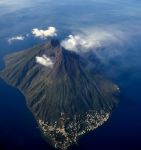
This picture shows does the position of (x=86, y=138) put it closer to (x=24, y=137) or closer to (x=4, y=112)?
(x=24, y=137)

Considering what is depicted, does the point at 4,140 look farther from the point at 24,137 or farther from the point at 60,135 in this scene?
the point at 60,135

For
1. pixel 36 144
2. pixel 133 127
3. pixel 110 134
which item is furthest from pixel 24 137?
pixel 133 127

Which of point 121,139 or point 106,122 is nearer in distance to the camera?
point 121,139

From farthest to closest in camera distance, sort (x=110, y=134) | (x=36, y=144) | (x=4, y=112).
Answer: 1. (x=4, y=112)
2. (x=110, y=134)
3. (x=36, y=144)

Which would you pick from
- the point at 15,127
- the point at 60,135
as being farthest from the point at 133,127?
the point at 15,127

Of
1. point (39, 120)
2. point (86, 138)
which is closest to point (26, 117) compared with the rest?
point (39, 120)

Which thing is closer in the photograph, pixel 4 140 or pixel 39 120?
pixel 4 140

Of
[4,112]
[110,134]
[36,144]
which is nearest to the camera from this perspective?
[36,144]

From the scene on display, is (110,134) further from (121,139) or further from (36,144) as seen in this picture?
(36,144)
